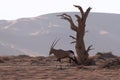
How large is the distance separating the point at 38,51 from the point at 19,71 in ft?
251

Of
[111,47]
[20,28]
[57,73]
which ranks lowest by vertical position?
[57,73]

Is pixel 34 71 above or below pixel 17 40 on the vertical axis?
below

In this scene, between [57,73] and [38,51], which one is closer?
[57,73]

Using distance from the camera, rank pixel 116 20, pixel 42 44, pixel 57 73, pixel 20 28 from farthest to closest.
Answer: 1. pixel 116 20
2. pixel 20 28
3. pixel 42 44
4. pixel 57 73

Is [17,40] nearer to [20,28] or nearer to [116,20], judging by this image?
[20,28]

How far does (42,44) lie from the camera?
101062 mm

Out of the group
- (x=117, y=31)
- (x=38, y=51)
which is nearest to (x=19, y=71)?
(x=38, y=51)

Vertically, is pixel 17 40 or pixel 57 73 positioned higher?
pixel 17 40

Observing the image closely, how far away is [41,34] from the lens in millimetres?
108938

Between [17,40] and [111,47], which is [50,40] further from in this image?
[111,47]

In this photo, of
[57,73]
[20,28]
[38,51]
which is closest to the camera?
[57,73]

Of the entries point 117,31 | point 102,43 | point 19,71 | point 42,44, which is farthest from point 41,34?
point 19,71

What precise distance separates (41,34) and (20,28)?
1126 cm

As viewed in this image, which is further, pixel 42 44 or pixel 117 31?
pixel 117 31
